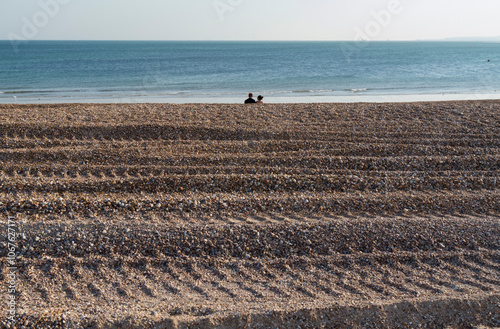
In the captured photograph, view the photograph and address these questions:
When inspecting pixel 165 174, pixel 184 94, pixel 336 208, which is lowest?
pixel 336 208

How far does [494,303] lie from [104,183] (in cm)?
668

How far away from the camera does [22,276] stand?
4891 mm

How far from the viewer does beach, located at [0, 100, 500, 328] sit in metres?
4.44

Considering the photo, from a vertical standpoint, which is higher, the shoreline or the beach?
the shoreline

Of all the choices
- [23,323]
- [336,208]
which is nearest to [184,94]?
[336,208]

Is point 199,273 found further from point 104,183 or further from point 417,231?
point 417,231

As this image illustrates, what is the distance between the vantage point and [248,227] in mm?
5926

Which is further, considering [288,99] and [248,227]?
[288,99]

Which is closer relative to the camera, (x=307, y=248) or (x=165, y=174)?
(x=307, y=248)

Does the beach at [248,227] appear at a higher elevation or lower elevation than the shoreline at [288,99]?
lower

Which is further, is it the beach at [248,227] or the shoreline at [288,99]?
the shoreline at [288,99]

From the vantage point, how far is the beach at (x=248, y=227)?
4.44 metres

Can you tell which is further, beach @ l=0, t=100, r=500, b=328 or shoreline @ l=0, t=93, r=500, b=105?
shoreline @ l=0, t=93, r=500, b=105

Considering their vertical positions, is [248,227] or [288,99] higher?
[288,99]
